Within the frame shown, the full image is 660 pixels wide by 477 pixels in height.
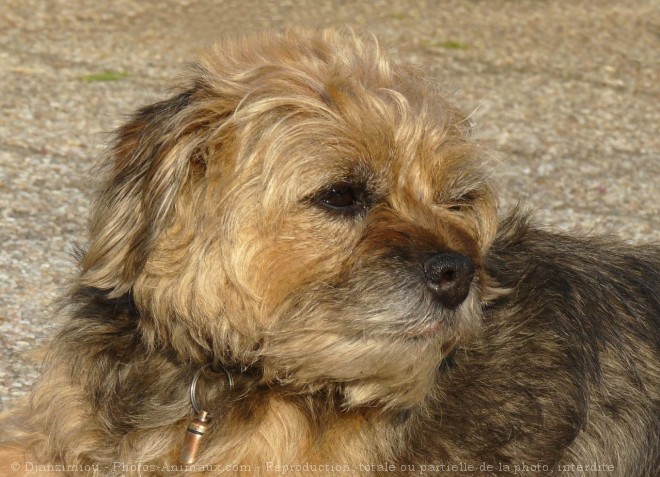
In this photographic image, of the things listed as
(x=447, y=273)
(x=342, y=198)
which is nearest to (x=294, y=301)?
(x=342, y=198)

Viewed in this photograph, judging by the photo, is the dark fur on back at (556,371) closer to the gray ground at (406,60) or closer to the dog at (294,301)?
the dog at (294,301)

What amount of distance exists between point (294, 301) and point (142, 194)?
0.65 meters

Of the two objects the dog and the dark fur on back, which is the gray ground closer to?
the dog

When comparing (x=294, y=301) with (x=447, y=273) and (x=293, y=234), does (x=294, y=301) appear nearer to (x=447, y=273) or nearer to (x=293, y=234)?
(x=293, y=234)

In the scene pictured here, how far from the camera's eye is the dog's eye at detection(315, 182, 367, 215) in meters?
3.77

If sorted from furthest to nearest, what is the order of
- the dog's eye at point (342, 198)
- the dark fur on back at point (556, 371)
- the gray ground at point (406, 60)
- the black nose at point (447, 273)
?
the gray ground at point (406, 60) → the dark fur on back at point (556, 371) → the dog's eye at point (342, 198) → the black nose at point (447, 273)

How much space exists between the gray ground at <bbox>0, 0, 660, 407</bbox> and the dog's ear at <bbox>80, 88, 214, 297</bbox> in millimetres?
1262

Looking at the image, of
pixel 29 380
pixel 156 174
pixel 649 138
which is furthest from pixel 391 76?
pixel 649 138

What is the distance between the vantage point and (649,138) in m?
10.0

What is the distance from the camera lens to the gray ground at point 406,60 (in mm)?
6805

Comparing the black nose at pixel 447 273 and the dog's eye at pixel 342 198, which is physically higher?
the dog's eye at pixel 342 198

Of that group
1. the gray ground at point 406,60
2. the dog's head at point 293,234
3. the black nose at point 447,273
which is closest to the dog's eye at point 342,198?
the dog's head at point 293,234

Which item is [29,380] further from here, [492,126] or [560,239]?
[492,126]

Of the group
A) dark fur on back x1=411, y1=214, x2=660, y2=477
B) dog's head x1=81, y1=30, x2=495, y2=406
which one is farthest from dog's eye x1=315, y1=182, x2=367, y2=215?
dark fur on back x1=411, y1=214, x2=660, y2=477
